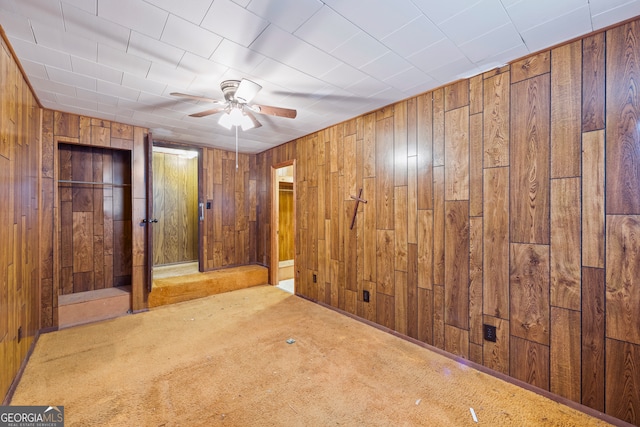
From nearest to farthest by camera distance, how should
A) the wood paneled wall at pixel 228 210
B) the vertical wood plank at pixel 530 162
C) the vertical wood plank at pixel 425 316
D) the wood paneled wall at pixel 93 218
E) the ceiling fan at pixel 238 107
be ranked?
1. the vertical wood plank at pixel 530 162
2. the ceiling fan at pixel 238 107
3. the vertical wood plank at pixel 425 316
4. the wood paneled wall at pixel 93 218
5. the wood paneled wall at pixel 228 210

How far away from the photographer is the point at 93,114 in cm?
315

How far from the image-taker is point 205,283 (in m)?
4.18

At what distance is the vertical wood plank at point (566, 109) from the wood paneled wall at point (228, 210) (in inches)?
171

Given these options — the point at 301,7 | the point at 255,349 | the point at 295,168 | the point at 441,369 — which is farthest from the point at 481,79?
the point at 255,349

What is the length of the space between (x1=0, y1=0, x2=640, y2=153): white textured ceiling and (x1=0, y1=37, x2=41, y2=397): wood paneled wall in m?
0.25

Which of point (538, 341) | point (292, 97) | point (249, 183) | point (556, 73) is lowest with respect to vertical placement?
point (538, 341)

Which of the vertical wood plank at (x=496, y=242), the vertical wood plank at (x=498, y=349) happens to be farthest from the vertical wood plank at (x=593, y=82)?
the vertical wood plank at (x=498, y=349)

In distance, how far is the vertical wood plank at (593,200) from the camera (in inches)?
68.1

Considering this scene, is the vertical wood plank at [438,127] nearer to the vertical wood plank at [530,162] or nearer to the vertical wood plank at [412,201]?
the vertical wood plank at [412,201]

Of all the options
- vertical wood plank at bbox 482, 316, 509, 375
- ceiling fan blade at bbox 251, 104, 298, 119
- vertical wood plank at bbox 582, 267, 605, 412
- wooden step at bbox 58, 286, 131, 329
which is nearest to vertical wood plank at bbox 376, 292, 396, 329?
vertical wood plank at bbox 482, 316, 509, 375

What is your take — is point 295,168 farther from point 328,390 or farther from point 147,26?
point 328,390

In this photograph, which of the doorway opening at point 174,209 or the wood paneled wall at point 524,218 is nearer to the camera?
the wood paneled wall at point 524,218

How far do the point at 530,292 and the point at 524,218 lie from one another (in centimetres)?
54

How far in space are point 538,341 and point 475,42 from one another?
2122mm
